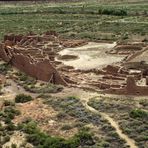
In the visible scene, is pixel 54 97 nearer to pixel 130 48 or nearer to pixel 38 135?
pixel 38 135

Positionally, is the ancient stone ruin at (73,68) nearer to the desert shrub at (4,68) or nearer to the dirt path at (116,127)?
the desert shrub at (4,68)

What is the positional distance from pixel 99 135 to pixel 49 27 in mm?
73908

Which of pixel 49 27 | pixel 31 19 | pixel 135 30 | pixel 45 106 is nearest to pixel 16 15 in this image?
pixel 31 19

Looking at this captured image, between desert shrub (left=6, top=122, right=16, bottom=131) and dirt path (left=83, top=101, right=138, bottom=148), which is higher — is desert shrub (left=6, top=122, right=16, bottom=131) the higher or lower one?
the lower one

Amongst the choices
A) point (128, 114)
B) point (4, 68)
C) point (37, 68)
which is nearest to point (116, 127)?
point (128, 114)

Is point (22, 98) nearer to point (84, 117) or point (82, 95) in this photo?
point (82, 95)

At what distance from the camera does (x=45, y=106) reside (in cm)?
4631

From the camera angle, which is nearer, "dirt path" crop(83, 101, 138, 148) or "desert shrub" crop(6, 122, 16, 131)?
"dirt path" crop(83, 101, 138, 148)

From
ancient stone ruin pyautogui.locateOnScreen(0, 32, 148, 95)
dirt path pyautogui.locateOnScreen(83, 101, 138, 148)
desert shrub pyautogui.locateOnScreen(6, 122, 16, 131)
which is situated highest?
ancient stone ruin pyautogui.locateOnScreen(0, 32, 148, 95)

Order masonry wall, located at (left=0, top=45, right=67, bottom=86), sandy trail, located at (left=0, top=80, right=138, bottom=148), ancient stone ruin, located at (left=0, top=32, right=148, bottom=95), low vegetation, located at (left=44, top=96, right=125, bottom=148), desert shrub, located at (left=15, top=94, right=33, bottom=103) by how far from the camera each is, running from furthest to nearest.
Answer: masonry wall, located at (left=0, top=45, right=67, bottom=86)
ancient stone ruin, located at (left=0, top=32, right=148, bottom=95)
desert shrub, located at (left=15, top=94, right=33, bottom=103)
sandy trail, located at (left=0, top=80, right=138, bottom=148)
low vegetation, located at (left=44, top=96, right=125, bottom=148)

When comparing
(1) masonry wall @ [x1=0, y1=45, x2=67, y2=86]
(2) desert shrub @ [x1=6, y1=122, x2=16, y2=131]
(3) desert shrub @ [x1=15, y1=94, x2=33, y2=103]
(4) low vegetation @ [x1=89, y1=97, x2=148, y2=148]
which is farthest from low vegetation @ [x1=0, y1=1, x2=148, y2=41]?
(2) desert shrub @ [x1=6, y1=122, x2=16, y2=131]

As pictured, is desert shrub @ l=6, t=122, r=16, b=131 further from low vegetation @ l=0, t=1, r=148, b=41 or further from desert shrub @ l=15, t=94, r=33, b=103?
low vegetation @ l=0, t=1, r=148, b=41

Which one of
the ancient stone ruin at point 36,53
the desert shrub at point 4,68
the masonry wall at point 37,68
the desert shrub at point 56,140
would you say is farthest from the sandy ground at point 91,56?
the desert shrub at point 56,140

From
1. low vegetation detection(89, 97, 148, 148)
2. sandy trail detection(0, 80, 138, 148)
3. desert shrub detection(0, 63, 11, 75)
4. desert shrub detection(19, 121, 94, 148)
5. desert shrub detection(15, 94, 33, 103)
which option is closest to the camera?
desert shrub detection(19, 121, 94, 148)
